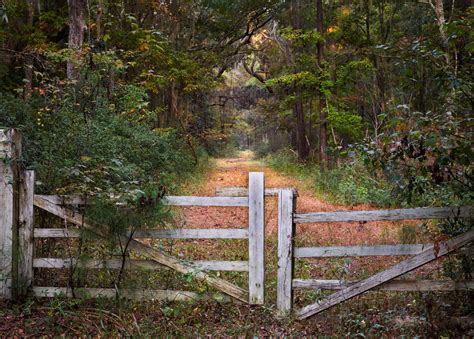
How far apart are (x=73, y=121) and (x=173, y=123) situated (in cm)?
1647

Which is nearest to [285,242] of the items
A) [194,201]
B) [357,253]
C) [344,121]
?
[357,253]

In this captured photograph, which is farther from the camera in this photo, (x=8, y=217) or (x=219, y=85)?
(x=219, y=85)

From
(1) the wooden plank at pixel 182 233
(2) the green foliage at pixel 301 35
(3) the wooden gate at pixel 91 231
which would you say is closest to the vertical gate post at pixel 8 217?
(3) the wooden gate at pixel 91 231

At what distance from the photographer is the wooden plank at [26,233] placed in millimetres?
5480

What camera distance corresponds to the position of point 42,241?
5.94 m

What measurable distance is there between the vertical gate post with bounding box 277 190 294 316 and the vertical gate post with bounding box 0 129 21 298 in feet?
10.6

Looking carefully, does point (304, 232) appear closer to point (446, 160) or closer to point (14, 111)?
point (446, 160)

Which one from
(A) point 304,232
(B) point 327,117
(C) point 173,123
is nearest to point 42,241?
(A) point 304,232

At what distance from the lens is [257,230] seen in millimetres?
5332

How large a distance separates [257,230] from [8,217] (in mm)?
3044

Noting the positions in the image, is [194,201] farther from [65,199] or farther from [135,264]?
[65,199]

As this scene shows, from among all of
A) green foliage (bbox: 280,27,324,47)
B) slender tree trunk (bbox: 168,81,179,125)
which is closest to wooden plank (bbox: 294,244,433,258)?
green foliage (bbox: 280,27,324,47)

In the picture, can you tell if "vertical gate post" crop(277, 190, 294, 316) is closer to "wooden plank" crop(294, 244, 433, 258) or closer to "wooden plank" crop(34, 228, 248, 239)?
"wooden plank" crop(294, 244, 433, 258)

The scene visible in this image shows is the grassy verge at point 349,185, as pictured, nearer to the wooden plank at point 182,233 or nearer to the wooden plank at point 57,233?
the wooden plank at point 182,233
